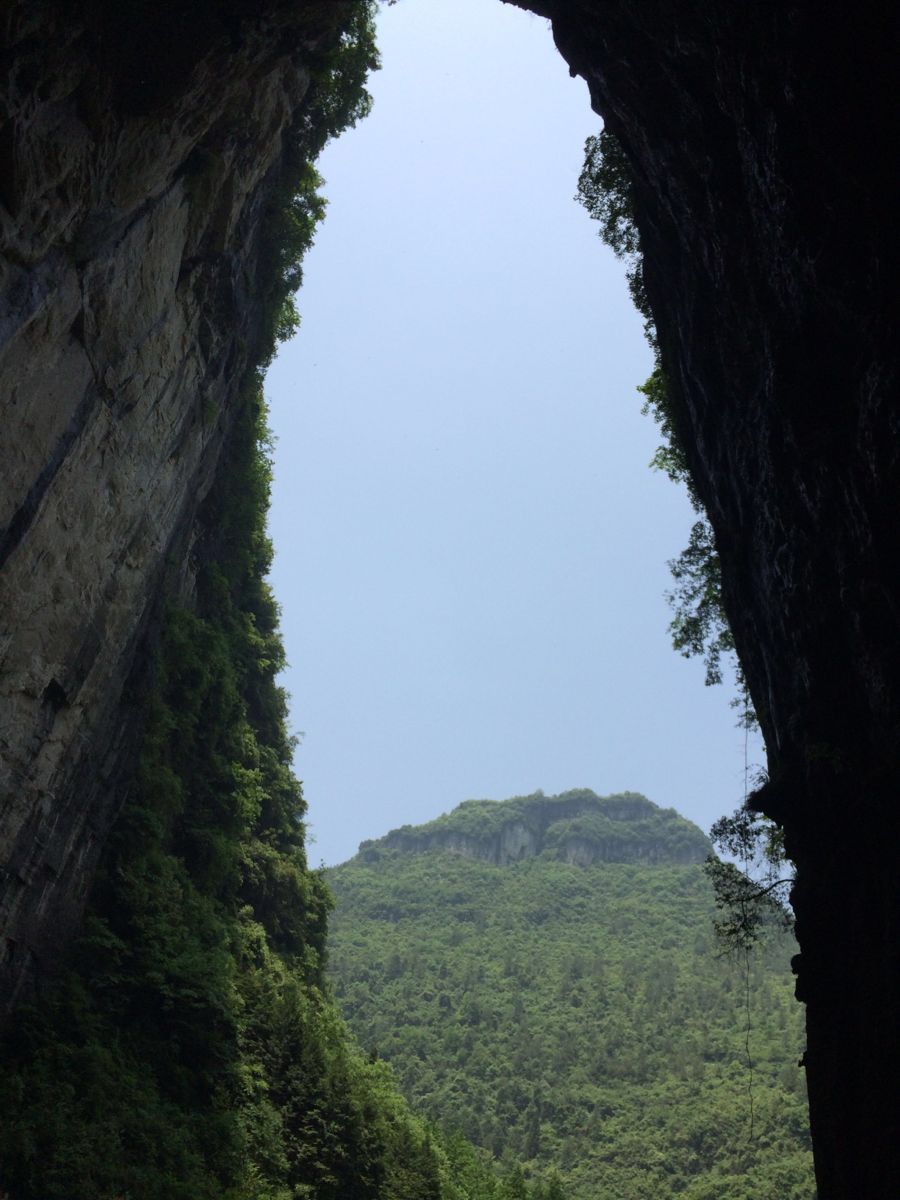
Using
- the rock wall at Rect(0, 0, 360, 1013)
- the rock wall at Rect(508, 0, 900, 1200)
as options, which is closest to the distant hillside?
the rock wall at Rect(0, 0, 360, 1013)

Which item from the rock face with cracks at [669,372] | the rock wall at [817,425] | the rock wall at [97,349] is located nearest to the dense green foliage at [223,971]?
the rock wall at [97,349]

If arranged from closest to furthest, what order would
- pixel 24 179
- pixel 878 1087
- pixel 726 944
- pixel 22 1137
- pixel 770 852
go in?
pixel 878 1087 → pixel 24 179 → pixel 22 1137 → pixel 726 944 → pixel 770 852

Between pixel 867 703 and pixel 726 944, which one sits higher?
pixel 867 703

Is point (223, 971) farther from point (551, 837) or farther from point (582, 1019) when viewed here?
point (551, 837)

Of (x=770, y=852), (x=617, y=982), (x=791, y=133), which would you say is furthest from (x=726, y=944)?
(x=617, y=982)

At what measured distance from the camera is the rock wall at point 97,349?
10781 mm

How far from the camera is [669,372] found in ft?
59.8

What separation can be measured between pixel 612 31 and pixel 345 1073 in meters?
22.4

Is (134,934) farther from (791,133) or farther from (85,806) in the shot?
(791,133)

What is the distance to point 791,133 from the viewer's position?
8555mm

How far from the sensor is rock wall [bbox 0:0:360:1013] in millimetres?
10781

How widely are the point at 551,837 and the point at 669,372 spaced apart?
137 metres

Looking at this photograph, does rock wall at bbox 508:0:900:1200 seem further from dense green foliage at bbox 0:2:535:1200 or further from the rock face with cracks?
dense green foliage at bbox 0:2:535:1200

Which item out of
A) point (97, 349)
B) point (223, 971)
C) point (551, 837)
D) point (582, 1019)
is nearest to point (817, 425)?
point (97, 349)
